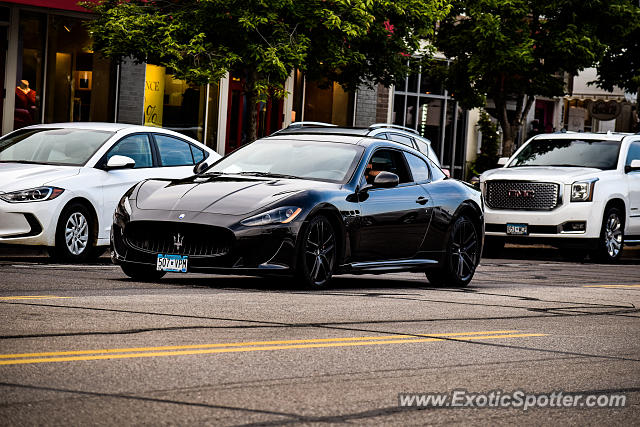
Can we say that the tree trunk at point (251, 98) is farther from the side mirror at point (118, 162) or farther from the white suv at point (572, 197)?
the side mirror at point (118, 162)

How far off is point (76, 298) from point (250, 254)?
1779mm

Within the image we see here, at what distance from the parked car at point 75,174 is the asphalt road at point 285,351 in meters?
1.28

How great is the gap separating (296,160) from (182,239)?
1.83 m

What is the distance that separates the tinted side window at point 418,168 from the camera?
1315 centimetres

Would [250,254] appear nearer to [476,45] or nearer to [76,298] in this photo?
[76,298]

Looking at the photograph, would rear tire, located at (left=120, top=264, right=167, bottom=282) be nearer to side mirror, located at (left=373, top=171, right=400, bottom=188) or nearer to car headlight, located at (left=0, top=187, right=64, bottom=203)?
side mirror, located at (left=373, top=171, right=400, bottom=188)

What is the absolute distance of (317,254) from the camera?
11.4 m

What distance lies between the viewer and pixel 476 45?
26.4 m

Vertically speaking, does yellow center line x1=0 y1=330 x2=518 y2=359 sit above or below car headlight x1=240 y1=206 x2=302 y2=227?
below

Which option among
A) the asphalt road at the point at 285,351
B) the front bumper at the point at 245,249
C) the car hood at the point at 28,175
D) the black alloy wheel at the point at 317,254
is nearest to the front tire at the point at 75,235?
the car hood at the point at 28,175

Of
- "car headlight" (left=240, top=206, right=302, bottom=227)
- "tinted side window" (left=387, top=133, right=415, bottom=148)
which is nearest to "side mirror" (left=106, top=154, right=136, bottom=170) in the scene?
"car headlight" (left=240, top=206, right=302, bottom=227)

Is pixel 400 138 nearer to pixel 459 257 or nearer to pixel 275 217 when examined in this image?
pixel 459 257

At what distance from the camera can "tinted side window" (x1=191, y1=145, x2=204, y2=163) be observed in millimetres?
16219

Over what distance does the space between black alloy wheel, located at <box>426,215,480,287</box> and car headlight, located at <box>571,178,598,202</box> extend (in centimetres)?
646
